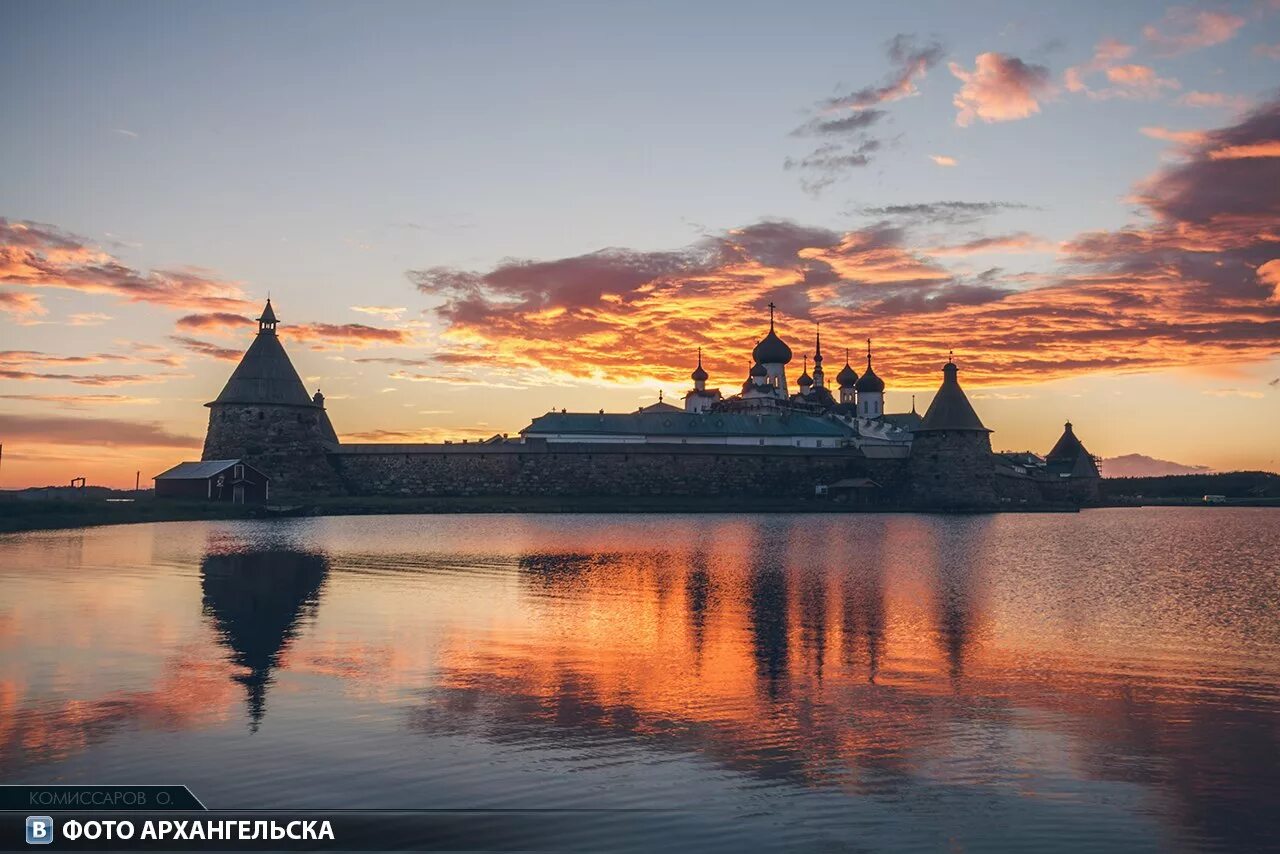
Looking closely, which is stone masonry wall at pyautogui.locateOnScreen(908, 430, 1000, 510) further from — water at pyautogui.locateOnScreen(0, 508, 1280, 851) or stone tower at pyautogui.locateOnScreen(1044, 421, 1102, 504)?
water at pyautogui.locateOnScreen(0, 508, 1280, 851)

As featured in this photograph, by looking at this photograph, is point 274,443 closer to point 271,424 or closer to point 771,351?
point 271,424

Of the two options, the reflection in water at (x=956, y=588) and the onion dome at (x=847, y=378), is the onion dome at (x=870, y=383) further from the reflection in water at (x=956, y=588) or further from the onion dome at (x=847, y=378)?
the reflection in water at (x=956, y=588)

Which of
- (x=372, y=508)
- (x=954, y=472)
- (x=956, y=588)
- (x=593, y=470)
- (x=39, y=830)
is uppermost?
(x=593, y=470)

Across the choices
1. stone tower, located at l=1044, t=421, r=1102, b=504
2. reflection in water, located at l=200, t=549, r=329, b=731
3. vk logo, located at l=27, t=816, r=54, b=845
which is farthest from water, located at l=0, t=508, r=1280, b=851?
stone tower, located at l=1044, t=421, r=1102, b=504

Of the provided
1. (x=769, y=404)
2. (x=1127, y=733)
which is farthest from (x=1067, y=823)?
(x=769, y=404)

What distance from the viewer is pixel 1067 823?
7977 millimetres

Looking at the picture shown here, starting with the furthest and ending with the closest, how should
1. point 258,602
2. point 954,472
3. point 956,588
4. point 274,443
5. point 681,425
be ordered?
point 681,425
point 954,472
point 274,443
point 956,588
point 258,602

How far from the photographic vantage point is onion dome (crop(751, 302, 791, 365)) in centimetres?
10231

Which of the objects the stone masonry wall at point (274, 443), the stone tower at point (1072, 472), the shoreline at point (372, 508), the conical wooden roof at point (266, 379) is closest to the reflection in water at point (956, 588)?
the shoreline at point (372, 508)

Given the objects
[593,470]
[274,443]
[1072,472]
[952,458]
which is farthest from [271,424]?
[1072,472]

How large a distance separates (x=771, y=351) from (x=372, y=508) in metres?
52.8

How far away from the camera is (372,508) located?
194ft

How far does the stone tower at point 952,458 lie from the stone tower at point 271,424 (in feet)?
141

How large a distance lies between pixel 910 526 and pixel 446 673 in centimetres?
4664
